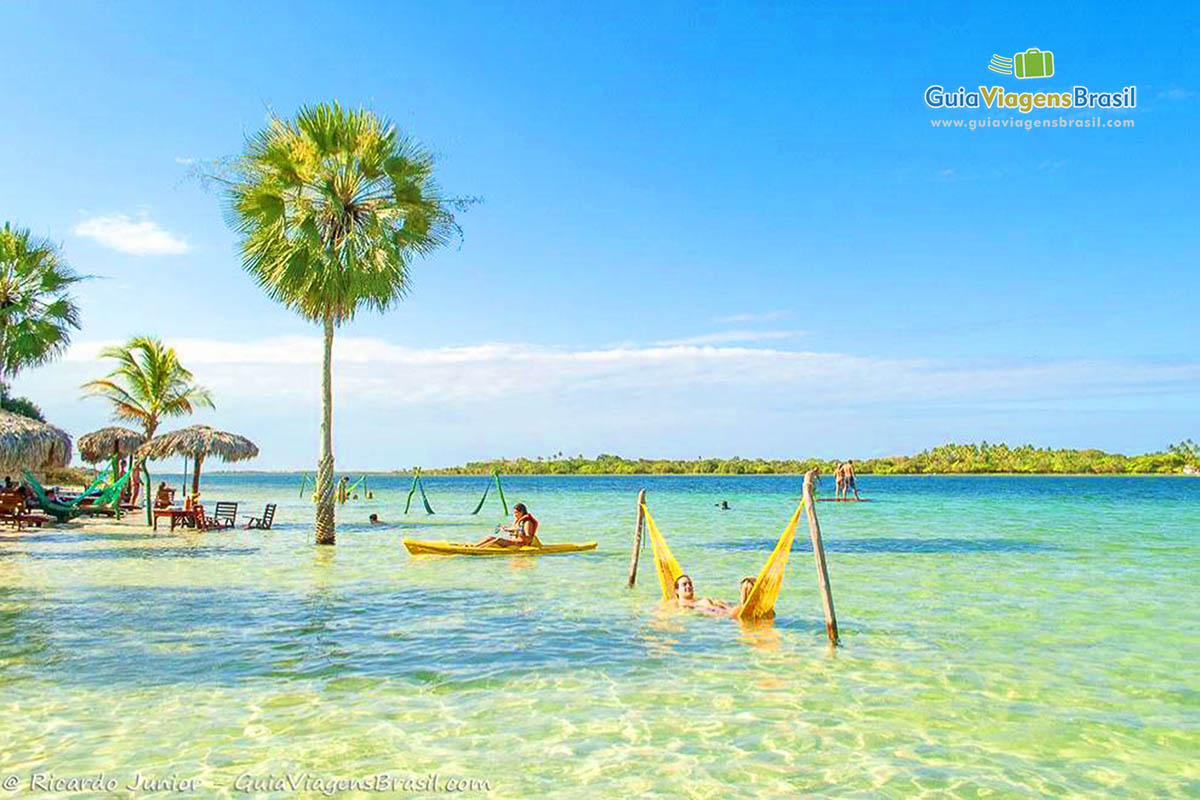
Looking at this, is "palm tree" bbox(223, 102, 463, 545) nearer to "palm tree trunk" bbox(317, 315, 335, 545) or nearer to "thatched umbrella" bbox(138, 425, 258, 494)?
"palm tree trunk" bbox(317, 315, 335, 545)

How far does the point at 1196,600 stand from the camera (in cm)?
1351

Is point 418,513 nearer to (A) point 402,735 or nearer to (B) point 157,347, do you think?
(B) point 157,347

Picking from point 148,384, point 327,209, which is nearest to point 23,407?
point 148,384

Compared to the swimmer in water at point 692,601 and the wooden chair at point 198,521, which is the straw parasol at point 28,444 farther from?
the swimmer in water at point 692,601

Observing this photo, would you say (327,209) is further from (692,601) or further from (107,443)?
(107,443)

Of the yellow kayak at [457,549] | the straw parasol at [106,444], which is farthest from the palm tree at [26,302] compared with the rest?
the yellow kayak at [457,549]

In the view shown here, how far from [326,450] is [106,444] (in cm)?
1524

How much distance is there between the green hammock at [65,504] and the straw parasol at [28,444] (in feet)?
7.54

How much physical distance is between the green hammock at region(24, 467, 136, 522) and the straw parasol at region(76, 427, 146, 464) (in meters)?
4.50

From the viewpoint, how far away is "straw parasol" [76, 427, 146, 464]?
1158 inches

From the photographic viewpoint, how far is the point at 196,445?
2653 cm

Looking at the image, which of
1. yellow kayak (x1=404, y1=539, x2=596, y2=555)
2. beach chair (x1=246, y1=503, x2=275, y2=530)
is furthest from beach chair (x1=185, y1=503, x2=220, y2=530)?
yellow kayak (x1=404, y1=539, x2=596, y2=555)

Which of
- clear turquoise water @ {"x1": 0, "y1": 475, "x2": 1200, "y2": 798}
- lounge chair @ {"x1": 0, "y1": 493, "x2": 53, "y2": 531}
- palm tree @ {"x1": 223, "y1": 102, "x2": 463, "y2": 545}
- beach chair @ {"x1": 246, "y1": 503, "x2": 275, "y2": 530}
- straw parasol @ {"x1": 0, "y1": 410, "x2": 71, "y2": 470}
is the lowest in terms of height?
clear turquoise water @ {"x1": 0, "y1": 475, "x2": 1200, "y2": 798}

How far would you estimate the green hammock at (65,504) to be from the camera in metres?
22.4
